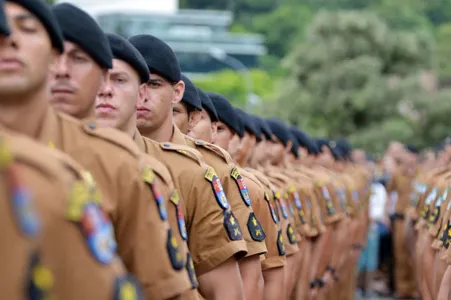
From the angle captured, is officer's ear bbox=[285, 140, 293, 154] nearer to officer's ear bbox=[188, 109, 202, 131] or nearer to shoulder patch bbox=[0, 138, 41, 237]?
officer's ear bbox=[188, 109, 202, 131]

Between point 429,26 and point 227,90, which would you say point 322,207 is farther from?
point 429,26

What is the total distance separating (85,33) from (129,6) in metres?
136

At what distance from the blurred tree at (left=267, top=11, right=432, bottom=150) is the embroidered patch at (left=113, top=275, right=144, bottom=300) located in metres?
41.7

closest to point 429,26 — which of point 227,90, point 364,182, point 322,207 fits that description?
point 227,90

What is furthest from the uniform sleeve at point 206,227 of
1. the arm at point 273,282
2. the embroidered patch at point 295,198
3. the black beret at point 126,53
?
the embroidered patch at point 295,198

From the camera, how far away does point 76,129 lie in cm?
445

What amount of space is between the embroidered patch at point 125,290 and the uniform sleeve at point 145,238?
927 millimetres

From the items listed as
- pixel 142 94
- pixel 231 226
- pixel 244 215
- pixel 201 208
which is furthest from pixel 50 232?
pixel 244 215

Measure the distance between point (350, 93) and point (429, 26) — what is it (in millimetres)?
77499

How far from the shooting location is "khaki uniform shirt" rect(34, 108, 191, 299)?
4.44 metres

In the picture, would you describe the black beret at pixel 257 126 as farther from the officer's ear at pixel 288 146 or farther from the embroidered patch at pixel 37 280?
the embroidered patch at pixel 37 280

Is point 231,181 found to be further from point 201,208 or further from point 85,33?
point 85,33

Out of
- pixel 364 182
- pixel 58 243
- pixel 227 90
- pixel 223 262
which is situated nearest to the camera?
pixel 58 243

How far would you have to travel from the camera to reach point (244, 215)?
23.8 feet
